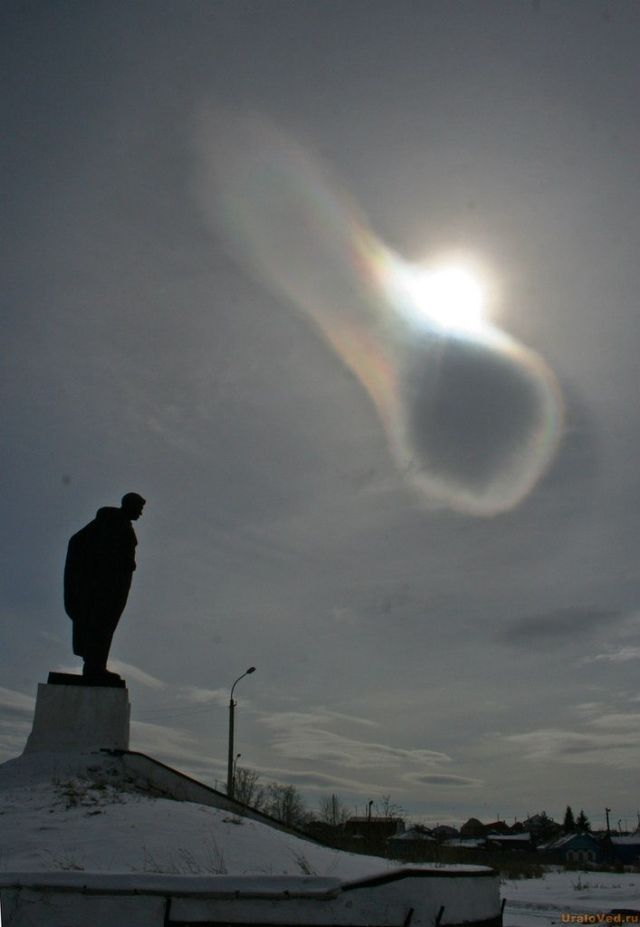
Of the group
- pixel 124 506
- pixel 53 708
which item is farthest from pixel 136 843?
pixel 124 506

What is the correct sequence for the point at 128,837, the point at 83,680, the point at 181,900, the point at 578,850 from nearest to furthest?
1. the point at 181,900
2. the point at 128,837
3. the point at 83,680
4. the point at 578,850

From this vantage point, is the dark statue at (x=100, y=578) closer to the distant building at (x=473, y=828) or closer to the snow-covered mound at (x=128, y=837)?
the snow-covered mound at (x=128, y=837)

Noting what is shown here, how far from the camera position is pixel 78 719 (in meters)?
12.0

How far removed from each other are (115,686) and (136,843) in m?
5.24

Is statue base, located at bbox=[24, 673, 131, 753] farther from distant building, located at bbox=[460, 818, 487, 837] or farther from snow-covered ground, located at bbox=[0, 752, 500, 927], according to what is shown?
distant building, located at bbox=[460, 818, 487, 837]

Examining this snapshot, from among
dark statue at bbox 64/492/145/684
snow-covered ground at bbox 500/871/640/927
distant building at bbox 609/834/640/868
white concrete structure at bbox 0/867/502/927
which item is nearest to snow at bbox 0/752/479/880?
white concrete structure at bbox 0/867/502/927

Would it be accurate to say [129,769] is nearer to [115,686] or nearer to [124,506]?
[115,686]

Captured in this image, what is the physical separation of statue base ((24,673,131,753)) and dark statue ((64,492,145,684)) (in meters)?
0.48

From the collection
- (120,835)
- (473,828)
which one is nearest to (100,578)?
(120,835)

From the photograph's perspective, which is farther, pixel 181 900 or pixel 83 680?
pixel 83 680

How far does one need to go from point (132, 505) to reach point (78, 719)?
3.70 m

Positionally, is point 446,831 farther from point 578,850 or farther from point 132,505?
point 132,505

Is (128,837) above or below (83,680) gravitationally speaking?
below

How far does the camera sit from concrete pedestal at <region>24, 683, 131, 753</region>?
1174cm
